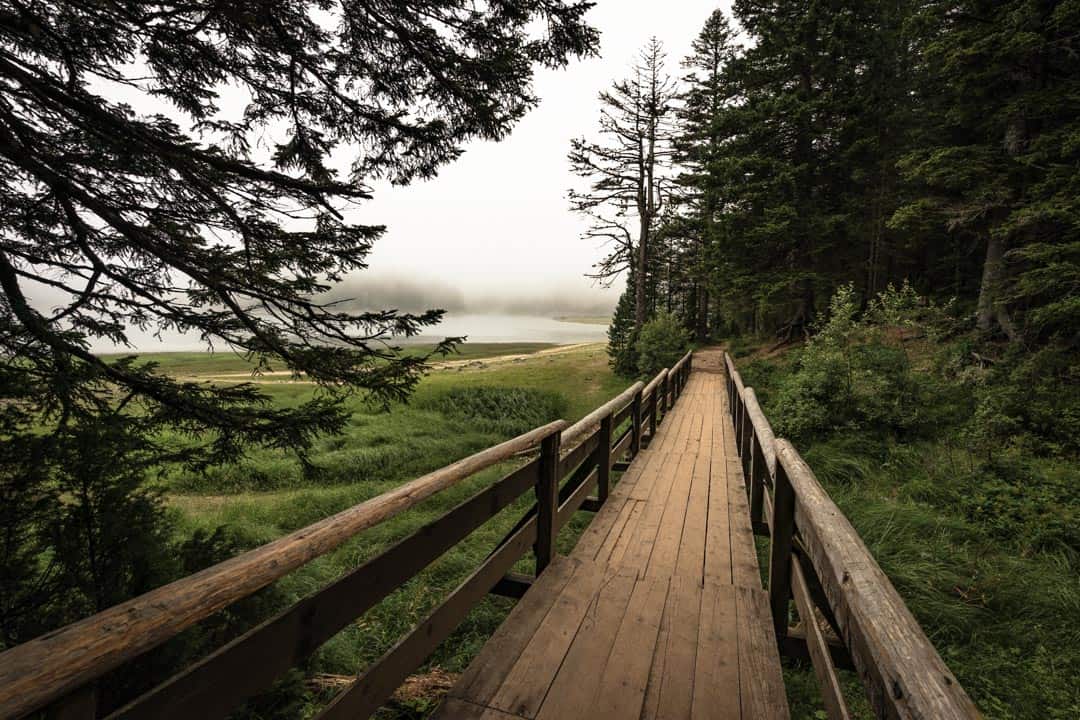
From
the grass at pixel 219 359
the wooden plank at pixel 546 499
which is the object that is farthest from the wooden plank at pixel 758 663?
the grass at pixel 219 359

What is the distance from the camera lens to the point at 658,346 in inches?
688

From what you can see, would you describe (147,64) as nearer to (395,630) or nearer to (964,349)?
(395,630)

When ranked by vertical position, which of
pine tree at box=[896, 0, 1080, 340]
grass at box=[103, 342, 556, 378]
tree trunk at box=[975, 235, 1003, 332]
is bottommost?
grass at box=[103, 342, 556, 378]

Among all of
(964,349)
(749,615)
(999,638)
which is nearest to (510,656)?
(749,615)

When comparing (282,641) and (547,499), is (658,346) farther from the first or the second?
(282,641)

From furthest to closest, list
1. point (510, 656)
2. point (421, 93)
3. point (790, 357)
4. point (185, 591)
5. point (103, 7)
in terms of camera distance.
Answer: point (790, 357)
point (421, 93)
point (103, 7)
point (510, 656)
point (185, 591)

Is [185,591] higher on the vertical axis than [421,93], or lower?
lower

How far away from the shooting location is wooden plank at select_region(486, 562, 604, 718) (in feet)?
6.77

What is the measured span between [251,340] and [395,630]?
11.3 ft

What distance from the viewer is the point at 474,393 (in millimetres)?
17391

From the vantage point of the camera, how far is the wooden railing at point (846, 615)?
942mm

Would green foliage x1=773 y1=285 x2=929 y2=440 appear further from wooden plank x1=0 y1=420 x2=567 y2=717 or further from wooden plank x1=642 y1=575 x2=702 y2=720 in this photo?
wooden plank x1=0 y1=420 x2=567 y2=717

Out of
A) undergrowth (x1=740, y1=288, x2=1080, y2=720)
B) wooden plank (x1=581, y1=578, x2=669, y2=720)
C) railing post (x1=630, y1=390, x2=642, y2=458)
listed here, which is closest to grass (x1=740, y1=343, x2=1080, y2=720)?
undergrowth (x1=740, y1=288, x2=1080, y2=720)

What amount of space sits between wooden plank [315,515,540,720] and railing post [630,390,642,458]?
4.05 meters
